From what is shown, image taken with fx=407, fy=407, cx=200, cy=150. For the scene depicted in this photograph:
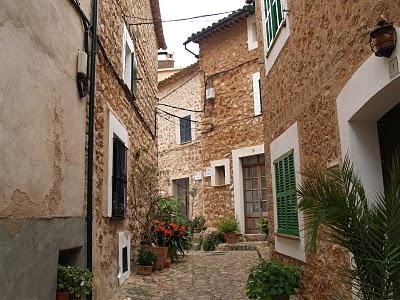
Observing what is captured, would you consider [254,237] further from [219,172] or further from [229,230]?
[219,172]

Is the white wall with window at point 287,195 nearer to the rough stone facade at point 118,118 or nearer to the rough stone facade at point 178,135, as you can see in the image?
the rough stone facade at point 118,118

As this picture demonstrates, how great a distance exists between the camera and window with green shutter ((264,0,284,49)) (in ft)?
18.6

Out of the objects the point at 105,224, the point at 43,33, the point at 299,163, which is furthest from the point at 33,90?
the point at 299,163

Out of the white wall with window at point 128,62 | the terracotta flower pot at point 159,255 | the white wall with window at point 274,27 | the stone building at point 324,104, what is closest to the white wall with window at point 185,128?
the white wall with window at point 128,62

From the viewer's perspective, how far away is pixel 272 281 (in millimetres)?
4359

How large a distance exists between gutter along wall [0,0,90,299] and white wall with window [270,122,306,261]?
2420mm

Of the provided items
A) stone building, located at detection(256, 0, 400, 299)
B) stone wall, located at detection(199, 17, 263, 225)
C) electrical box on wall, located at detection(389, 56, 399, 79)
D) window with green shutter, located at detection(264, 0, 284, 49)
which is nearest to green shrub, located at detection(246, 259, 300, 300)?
stone building, located at detection(256, 0, 400, 299)

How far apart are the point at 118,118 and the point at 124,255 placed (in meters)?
2.12

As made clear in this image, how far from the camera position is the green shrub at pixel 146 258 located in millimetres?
7086

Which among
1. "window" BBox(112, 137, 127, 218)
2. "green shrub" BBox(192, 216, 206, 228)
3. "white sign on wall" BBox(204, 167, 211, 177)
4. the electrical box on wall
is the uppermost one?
"white sign on wall" BBox(204, 167, 211, 177)

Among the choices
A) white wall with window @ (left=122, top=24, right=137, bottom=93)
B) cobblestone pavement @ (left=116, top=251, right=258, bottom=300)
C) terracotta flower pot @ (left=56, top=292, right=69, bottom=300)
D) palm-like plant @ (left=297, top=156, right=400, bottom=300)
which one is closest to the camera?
palm-like plant @ (left=297, top=156, right=400, bottom=300)

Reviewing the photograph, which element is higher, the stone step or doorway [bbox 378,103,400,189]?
doorway [bbox 378,103,400,189]

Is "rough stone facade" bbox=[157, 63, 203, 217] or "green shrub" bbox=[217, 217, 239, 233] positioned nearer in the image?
"green shrub" bbox=[217, 217, 239, 233]

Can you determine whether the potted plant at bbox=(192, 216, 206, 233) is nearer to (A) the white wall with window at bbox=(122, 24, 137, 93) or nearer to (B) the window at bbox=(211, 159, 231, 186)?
(B) the window at bbox=(211, 159, 231, 186)
